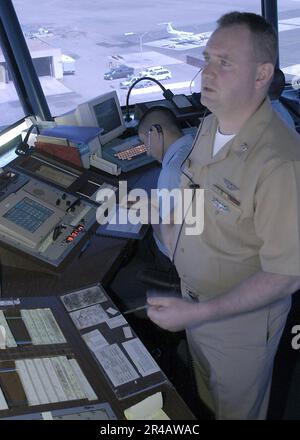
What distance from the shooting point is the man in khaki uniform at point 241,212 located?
1316mm

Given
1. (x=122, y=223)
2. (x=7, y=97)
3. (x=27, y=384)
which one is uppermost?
(x=7, y=97)

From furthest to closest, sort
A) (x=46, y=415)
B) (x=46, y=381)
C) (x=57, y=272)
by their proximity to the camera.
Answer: (x=57, y=272) → (x=46, y=381) → (x=46, y=415)

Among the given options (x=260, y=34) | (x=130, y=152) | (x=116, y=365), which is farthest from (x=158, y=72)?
(x=116, y=365)

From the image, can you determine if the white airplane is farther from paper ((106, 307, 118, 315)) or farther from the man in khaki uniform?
paper ((106, 307, 118, 315))

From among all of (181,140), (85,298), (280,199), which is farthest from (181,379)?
(280,199)

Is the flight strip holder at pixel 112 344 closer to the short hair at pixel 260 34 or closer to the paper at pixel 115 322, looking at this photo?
the paper at pixel 115 322

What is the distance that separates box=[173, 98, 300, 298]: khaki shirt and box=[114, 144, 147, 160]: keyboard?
1.34m

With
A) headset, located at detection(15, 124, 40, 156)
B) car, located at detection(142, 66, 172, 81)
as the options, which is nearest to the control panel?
headset, located at detection(15, 124, 40, 156)

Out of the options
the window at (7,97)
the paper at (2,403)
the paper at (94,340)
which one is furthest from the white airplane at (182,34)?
the paper at (2,403)

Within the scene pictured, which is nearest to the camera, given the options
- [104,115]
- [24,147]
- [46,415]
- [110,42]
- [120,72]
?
[46,415]

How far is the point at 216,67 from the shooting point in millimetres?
1413

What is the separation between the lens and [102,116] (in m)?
3.13

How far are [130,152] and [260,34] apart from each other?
5.81 feet

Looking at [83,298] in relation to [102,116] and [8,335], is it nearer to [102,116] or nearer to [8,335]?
[8,335]
